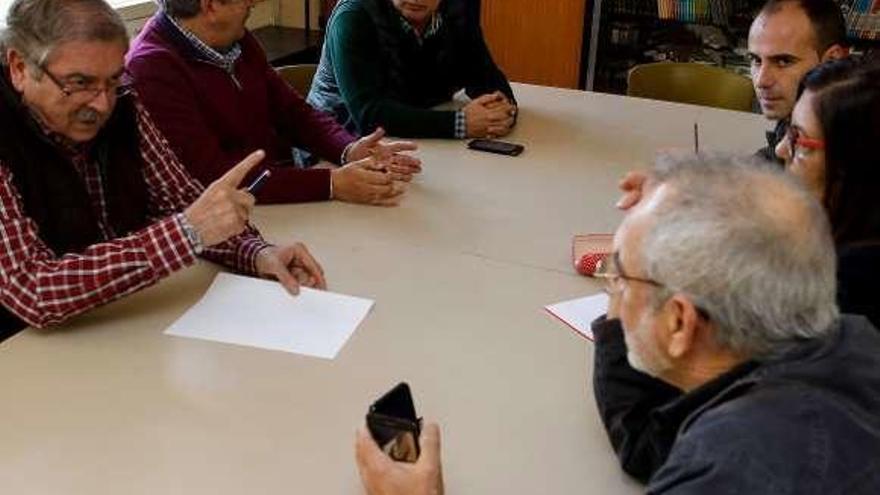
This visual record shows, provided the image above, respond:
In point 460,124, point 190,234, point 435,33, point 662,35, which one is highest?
point 435,33

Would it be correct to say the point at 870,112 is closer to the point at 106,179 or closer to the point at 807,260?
the point at 807,260

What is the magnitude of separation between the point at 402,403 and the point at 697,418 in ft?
1.35

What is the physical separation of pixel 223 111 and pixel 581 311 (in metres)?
1.03

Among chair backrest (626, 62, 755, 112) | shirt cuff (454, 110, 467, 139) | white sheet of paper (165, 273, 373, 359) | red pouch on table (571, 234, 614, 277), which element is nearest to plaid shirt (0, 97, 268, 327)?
white sheet of paper (165, 273, 373, 359)

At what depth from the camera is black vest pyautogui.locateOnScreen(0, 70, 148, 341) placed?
4.92ft

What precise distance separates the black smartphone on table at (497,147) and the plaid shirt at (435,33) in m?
0.05

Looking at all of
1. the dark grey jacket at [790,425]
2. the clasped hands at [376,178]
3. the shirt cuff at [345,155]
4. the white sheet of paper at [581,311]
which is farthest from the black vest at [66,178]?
the dark grey jacket at [790,425]

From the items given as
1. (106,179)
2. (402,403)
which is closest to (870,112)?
(402,403)

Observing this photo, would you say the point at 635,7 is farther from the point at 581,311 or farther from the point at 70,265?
the point at 70,265

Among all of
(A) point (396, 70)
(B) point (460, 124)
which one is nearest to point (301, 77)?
(A) point (396, 70)

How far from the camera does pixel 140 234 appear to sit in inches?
60.4

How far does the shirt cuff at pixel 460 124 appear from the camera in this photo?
2557 mm

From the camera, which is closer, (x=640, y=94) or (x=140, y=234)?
(x=140, y=234)

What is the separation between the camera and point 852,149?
1.45 meters
